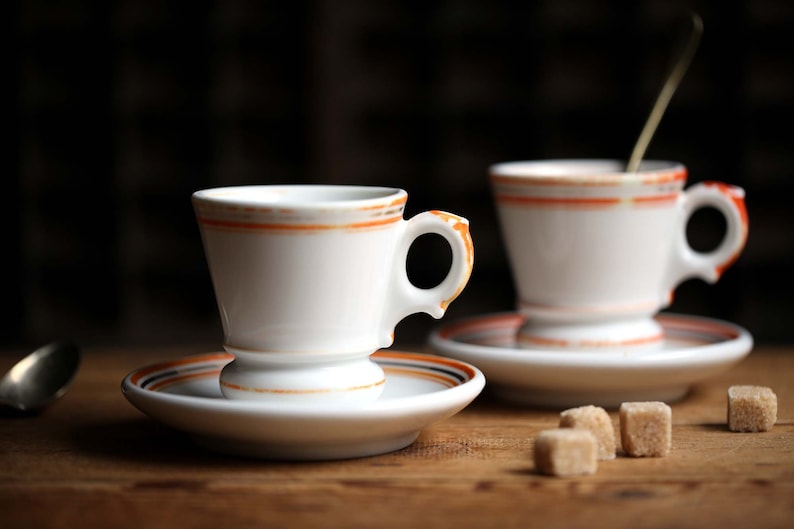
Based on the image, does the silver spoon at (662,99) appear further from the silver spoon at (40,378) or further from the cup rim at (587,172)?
the silver spoon at (40,378)

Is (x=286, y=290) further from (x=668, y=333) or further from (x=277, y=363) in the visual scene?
(x=668, y=333)

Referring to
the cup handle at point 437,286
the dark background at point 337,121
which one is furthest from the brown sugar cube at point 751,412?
the dark background at point 337,121

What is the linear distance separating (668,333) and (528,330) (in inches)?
6.2

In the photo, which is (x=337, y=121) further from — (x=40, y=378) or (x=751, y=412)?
(x=751, y=412)

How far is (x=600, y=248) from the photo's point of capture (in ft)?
3.14

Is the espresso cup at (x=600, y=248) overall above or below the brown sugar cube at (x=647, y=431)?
above

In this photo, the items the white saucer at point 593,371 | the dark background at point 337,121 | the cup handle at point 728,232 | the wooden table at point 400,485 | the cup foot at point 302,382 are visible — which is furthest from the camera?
the dark background at point 337,121

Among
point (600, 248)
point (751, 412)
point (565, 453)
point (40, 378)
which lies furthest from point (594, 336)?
point (40, 378)

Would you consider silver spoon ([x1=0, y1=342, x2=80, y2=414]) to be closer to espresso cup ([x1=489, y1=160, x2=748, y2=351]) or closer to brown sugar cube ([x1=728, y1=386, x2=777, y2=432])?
espresso cup ([x1=489, y1=160, x2=748, y2=351])

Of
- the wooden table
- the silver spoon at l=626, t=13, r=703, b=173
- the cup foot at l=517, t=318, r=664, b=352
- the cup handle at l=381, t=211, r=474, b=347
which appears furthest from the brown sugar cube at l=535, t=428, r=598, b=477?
the silver spoon at l=626, t=13, r=703, b=173

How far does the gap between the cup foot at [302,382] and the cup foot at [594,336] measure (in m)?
0.25

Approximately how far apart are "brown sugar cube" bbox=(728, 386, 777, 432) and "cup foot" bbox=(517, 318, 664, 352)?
160 millimetres

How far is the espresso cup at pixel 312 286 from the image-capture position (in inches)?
28.7

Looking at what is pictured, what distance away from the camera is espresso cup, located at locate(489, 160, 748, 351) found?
94 centimetres
